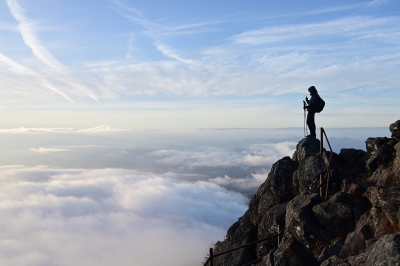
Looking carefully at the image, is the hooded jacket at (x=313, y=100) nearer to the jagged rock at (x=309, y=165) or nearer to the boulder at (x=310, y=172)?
the jagged rock at (x=309, y=165)

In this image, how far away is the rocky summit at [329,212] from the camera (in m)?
11.6

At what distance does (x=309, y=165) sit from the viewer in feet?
69.5

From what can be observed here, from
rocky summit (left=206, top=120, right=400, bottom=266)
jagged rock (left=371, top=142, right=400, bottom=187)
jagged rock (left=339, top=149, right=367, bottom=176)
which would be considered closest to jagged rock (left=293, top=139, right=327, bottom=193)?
rocky summit (left=206, top=120, right=400, bottom=266)

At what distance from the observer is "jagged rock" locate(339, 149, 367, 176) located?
2108 centimetres

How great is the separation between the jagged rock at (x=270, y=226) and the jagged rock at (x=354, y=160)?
17.7 ft

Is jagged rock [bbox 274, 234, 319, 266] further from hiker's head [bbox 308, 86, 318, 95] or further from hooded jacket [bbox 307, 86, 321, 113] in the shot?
hiker's head [bbox 308, 86, 318, 95]

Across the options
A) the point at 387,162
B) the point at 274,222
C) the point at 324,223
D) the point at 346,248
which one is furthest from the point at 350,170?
the point at 346,248

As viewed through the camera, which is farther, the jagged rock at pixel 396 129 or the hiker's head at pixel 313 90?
the hiker's head at pixel 313 90

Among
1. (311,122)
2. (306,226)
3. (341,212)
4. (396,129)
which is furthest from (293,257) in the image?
(311,122)

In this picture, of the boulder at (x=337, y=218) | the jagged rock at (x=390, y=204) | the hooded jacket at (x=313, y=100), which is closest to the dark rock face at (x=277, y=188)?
the hooded jacket at (x=313, y=100)

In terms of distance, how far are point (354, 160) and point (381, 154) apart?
2087 mm

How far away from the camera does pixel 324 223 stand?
14.7 metres

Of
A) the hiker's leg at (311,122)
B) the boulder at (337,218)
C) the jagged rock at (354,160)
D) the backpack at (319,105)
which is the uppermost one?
the backpack at (319,105)

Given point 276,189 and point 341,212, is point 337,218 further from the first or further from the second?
point 276,189
